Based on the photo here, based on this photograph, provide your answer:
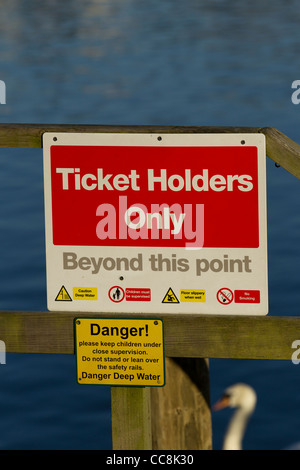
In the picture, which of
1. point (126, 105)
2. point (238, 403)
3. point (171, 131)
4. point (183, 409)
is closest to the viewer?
point (171, 131)

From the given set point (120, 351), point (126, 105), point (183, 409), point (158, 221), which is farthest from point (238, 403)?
point (126, 105)

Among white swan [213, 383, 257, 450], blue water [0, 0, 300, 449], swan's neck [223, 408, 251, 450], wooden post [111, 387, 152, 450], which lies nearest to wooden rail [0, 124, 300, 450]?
wooden post [111, 387, 152, 450]

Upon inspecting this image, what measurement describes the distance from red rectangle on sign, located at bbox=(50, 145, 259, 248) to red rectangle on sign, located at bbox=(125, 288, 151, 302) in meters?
0.14

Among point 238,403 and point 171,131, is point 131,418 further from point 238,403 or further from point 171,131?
point 238,403

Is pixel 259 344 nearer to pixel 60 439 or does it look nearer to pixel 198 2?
pixel 60 439

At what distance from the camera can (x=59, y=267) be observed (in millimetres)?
3400

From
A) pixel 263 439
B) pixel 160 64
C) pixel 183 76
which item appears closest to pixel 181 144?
pixel 263 439

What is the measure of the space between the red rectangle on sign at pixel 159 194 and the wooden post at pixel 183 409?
48 cm

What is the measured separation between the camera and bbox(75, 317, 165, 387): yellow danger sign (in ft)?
11.0

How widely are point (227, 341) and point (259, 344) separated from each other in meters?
0.10

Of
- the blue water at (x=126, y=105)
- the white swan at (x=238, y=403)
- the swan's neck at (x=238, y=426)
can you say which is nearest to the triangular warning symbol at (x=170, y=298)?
the white swan at (x=238, y=403)

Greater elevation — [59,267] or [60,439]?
[59,267]

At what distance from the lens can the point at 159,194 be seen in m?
3.28

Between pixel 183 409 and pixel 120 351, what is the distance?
1.30 ft
